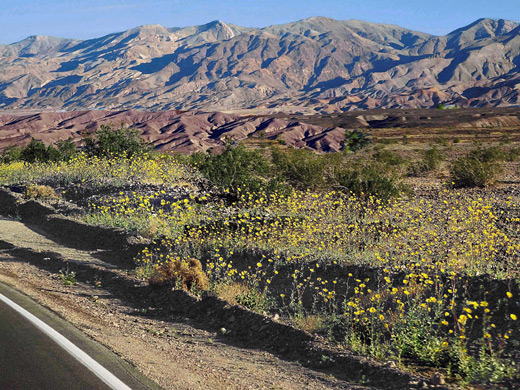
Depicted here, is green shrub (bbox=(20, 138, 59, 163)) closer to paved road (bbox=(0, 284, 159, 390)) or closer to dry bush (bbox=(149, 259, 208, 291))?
dry bush (bbox=(149, 259, 208, 291))

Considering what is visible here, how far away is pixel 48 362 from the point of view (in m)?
6.27

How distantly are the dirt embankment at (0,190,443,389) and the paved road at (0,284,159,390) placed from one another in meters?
0.20

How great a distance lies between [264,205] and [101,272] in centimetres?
577

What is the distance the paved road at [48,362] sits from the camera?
5.67 m

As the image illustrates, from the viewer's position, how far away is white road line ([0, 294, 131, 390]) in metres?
5.72

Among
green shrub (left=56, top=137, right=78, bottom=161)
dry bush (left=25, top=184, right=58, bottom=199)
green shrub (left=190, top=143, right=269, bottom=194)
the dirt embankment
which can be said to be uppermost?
green shrub (left=56, top=137, right=78, bottom=161)

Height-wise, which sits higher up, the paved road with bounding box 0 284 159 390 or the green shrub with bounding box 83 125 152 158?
the green shrub with bounding box 83 125 152 158

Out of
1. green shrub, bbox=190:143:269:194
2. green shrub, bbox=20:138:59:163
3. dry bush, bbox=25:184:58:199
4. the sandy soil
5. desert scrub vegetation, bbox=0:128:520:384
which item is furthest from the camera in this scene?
green shrub, bbox=20:138:59:163

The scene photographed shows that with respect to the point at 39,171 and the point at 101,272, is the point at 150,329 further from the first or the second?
the point at 39,171

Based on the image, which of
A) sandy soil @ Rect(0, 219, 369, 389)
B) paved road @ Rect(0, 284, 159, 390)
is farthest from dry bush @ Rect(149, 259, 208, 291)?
paved road @ Rect(0, 284, 159, 390)

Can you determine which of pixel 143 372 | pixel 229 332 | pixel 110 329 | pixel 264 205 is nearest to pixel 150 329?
pixel 110 329

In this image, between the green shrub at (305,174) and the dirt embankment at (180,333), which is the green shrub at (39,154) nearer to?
the green shrub at (305,174)

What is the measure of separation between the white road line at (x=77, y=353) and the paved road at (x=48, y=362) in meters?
0.04

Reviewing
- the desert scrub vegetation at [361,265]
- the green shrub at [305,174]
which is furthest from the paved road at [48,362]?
the green shrub at [305,174]
